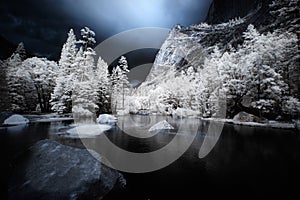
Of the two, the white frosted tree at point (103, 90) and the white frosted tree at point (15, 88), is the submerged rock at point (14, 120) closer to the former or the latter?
the white frosted tree at point (15, 88)

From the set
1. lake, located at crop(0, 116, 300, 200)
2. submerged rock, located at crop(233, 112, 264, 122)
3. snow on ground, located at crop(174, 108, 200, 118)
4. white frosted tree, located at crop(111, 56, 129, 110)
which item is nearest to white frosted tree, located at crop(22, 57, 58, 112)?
white frosted tree, located at crop(111, 56, 129, 110)

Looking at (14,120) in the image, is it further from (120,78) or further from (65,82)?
(120,78)

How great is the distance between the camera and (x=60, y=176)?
478 cm

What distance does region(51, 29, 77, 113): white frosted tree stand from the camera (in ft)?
91.7

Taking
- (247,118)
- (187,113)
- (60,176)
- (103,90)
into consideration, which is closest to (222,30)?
(187,113)

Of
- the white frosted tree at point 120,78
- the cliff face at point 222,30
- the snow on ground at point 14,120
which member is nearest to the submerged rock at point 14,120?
the snow on ground at point 14,120

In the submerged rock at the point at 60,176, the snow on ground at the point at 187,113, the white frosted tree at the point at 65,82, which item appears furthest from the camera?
the snow on ground at the point at 187,113

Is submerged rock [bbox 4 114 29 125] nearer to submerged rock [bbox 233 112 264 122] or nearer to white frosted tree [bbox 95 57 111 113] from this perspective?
white frosted tree [bbox 95 57 111 113]

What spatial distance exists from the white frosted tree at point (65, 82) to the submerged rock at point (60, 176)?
944 inches

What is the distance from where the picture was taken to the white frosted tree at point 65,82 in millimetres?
27953

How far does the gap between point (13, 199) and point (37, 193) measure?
0.71 meters

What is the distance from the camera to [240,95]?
91.7ft

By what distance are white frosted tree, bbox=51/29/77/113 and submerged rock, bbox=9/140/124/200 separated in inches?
944

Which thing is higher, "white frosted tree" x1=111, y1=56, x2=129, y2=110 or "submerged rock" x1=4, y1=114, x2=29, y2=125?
"white frosted tree" x1=111, y1=56, x2=129, y2=110
